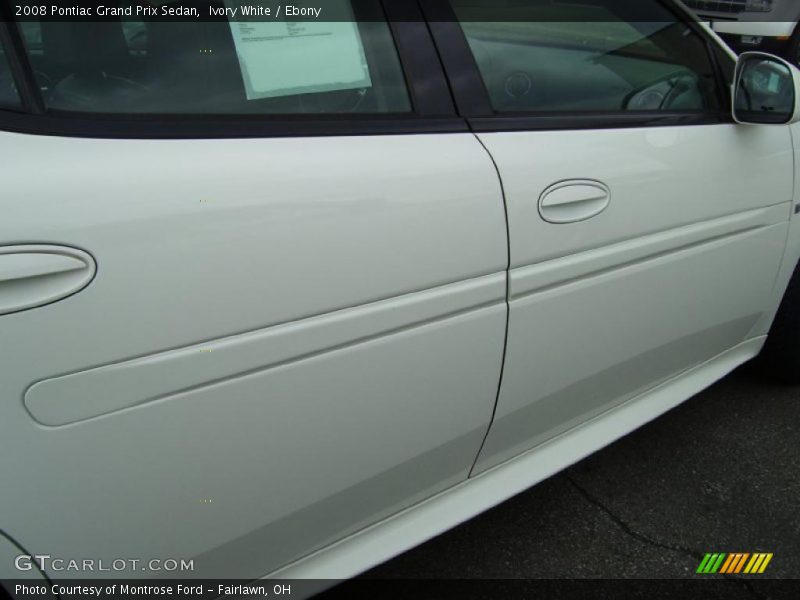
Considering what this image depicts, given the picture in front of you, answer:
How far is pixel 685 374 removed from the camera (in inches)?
88.9

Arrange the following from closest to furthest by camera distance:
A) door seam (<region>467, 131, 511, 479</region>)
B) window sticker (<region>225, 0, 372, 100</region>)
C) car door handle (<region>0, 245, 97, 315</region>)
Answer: car door handle (<region>0, 245, 97, 315</region>) < window sticker (<region>225, 0, 372, 100</region>) < door seam (<region>467, 131, 511, 479</region>)

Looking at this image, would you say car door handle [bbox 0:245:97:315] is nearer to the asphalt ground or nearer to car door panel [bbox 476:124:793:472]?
car door panel [bbox 476:124:793:472]

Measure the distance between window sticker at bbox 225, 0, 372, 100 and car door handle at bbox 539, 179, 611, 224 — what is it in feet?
1.57

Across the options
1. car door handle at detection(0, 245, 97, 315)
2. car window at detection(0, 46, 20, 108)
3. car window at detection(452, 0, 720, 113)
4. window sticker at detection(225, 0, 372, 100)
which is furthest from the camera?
car window at detection(452, 0, 720, 113)

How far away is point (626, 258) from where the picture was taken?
173 cm

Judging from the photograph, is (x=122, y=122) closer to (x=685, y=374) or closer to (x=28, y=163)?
(x=28, y=163)

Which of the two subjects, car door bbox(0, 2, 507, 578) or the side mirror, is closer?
car door bbox(0, 2, 507, 578)

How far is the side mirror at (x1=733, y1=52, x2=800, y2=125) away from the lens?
1956 mm

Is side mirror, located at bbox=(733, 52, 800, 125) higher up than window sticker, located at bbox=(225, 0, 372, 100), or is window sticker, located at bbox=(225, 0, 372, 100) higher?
window sticker, located at bbox=(225, 0, 372, 100)

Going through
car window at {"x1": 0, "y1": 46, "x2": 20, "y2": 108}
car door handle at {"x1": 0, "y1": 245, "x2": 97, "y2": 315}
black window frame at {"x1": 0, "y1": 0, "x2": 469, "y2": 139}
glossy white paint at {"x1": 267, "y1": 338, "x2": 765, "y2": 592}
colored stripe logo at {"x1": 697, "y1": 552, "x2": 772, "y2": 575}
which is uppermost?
car window at {"x1": 0, "y1": 46, "x2": 20, "y2": 108}

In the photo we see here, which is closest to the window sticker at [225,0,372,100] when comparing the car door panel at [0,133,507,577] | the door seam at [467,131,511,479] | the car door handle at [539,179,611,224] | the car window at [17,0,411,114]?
the car window at [17,0,411,114]

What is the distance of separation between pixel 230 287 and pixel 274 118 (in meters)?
0.37

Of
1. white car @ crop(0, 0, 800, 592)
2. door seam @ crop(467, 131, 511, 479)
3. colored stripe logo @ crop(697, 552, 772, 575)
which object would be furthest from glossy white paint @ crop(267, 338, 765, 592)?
colored stripe logo @ crop(697, 552, 772, 575)

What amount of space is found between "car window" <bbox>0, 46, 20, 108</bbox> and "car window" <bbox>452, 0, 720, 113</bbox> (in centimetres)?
95
